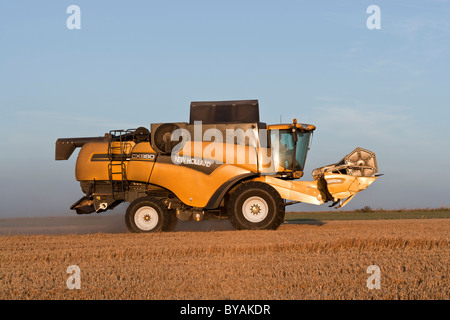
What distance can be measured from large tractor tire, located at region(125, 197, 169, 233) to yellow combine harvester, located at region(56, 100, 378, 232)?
0.02m

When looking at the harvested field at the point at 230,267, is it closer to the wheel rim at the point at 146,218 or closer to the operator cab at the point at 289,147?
the wheel rim at the point at 146,218

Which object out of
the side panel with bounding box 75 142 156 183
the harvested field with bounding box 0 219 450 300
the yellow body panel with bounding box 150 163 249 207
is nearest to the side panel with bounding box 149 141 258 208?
the yellow body panel with bounding box 150 163 249 207

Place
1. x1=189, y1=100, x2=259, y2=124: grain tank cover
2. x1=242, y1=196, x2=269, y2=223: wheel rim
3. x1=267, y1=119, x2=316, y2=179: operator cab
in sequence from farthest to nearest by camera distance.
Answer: x1=189, y1=100, x2=259, y2=124: grain tank cover → x1=267, y1=119, x2=316, y2=179: operator cab → x1=242, y1=196, x2=269, y2=223: wheel rim

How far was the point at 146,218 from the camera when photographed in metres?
13.9

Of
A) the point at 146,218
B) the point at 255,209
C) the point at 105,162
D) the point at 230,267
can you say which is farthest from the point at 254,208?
the point at 230,267

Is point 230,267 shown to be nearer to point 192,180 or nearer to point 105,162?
point 192,180

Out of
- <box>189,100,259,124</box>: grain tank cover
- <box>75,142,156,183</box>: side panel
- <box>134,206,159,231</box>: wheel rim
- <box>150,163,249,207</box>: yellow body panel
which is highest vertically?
<box>189,100,259,124</box>: grain tank cover

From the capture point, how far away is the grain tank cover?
14031mm

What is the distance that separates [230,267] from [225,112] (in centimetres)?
729

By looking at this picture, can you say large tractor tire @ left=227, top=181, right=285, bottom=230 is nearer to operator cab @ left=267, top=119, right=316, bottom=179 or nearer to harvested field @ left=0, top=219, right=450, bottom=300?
operator cab @ left=267, top=119, right=316, bottom=179

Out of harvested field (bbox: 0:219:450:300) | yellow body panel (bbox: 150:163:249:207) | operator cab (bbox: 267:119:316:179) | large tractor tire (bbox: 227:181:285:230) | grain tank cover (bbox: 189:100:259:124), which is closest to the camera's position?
harvested field (bbox: 0:219:450:300)

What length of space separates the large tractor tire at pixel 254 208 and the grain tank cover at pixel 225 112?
1.74 meters
